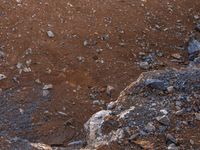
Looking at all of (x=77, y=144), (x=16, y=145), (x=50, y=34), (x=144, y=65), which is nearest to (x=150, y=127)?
(x=77, y=144)

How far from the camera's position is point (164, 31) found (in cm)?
855

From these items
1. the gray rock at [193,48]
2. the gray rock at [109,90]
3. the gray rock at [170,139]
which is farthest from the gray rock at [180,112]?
the gray rock at [193,48]

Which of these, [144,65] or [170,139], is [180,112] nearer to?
[170,139]

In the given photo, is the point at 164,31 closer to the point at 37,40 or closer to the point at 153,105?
the point at 37,40

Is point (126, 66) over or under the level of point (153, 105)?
under

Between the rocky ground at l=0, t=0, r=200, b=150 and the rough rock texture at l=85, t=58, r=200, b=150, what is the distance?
0.04 ft

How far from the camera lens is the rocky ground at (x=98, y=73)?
570 centimetres

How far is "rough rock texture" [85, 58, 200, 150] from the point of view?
5.42m

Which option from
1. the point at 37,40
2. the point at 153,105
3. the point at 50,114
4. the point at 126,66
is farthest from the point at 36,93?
the point at 153,105

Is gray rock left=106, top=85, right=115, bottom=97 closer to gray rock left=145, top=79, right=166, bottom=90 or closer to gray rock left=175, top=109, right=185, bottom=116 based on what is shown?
gray rock left=145, top=79, right=166, bottom=90

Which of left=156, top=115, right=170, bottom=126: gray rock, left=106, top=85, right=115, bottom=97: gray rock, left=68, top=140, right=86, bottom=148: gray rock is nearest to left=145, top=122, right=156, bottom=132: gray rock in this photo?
left=156, top=115, right=170, bottom=126: gray rock

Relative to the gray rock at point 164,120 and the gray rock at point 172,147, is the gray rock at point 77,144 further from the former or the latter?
the gray rock at point 172,147

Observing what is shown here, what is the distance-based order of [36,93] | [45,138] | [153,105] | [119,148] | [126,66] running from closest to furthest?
1. [119,148]
2. [153,105]
3. [45,138]
4. [36,93]
5. [126,66]

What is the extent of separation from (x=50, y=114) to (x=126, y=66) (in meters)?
1.52
